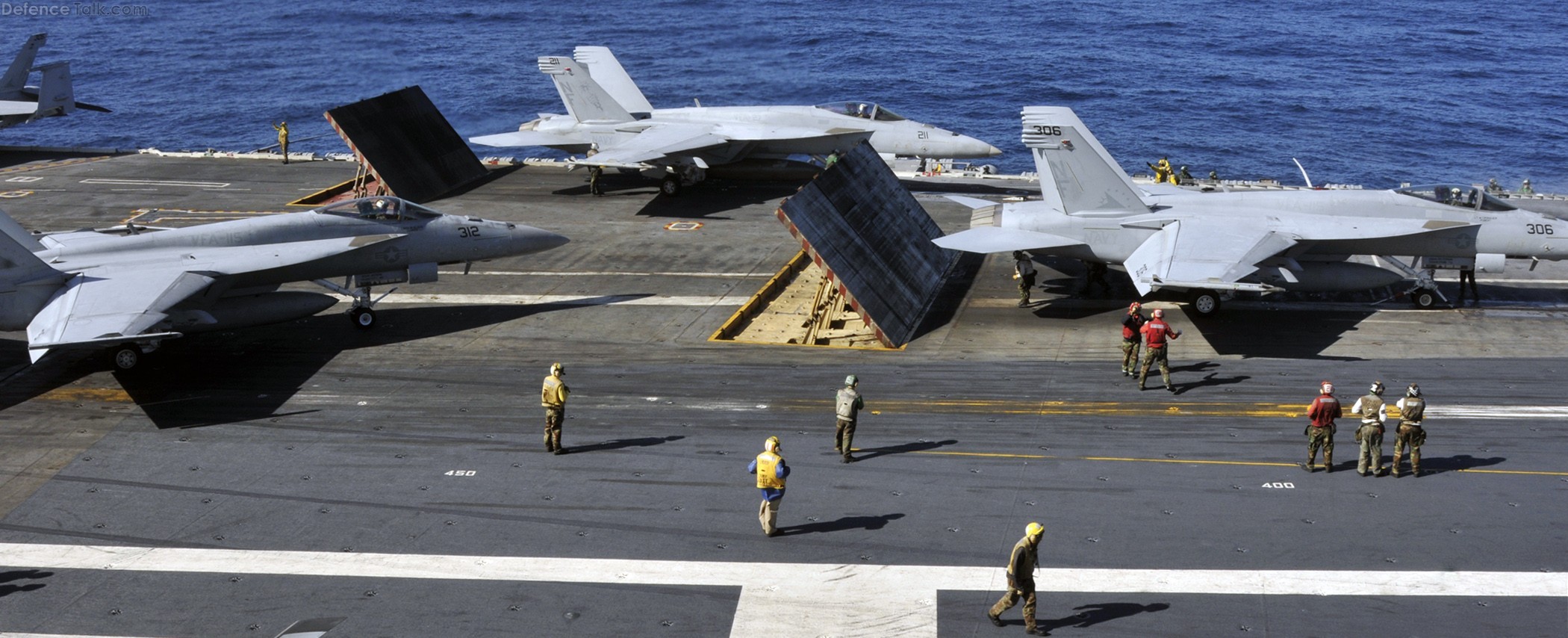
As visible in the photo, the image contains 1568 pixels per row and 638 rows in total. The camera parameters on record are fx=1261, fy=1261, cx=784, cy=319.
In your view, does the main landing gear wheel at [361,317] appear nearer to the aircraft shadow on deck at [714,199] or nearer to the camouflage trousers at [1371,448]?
the aircraft shadow on deck at [714,199]

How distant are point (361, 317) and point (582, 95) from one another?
1858cm

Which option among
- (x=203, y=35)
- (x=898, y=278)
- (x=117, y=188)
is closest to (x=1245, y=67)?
(x=898, y=278)

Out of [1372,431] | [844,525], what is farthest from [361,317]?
Result: [1372,431]

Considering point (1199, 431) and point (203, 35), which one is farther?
point (203, 35)

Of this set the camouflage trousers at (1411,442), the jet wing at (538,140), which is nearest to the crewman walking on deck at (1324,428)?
the camouflage trousers at (1411,442)

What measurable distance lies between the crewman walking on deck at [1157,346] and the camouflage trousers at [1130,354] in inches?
22.5

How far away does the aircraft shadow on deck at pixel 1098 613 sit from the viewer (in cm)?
1512

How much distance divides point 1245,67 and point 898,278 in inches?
2416

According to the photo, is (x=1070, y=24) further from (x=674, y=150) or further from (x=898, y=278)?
(x=898, y=278)

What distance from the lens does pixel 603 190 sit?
4394cm

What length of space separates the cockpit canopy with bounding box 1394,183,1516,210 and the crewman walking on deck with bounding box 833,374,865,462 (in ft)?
57.0

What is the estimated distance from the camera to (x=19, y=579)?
16.3 metres

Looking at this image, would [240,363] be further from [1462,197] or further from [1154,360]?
[1462,197]

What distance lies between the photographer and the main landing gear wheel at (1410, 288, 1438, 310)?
97.3ft
